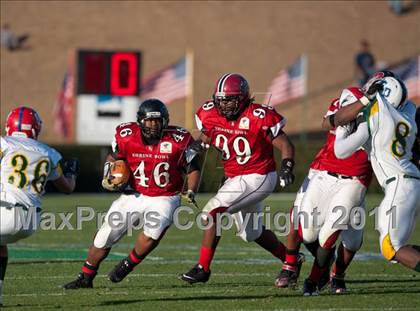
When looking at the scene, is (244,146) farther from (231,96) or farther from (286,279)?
(286,279)

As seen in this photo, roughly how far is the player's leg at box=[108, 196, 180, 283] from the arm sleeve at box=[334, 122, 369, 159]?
147 centimetres

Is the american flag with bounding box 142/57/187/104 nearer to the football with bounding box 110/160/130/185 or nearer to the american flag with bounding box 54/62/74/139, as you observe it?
the american flag with bounding box 54/62/74/139

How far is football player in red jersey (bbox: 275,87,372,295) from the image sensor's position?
7469 millimetres

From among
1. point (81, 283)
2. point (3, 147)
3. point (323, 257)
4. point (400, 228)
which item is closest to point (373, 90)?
point (400, 228)

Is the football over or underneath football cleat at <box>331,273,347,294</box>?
over

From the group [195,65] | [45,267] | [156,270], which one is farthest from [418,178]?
[195,65]

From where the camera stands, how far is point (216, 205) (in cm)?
789

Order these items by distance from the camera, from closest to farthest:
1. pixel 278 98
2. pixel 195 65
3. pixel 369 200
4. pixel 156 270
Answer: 1. pixel 156 270
2. pixel 369 200
3. pixel 278 98
4. pixel 195 65

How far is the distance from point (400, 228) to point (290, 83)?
1537cm

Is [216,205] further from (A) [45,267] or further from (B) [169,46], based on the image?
(B) [169,46]

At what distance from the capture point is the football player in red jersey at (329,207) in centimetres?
747

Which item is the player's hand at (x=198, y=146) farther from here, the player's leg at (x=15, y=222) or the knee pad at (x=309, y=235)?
the player's leg at (x=15, y=222)

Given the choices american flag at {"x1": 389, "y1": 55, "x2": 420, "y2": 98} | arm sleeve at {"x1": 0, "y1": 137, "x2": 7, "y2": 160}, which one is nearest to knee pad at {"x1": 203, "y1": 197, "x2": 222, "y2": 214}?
arm sleeve at {"x1": 0, "y1": 137, "x2": 7, "y2": 160}

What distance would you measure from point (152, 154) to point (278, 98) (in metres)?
14.7
